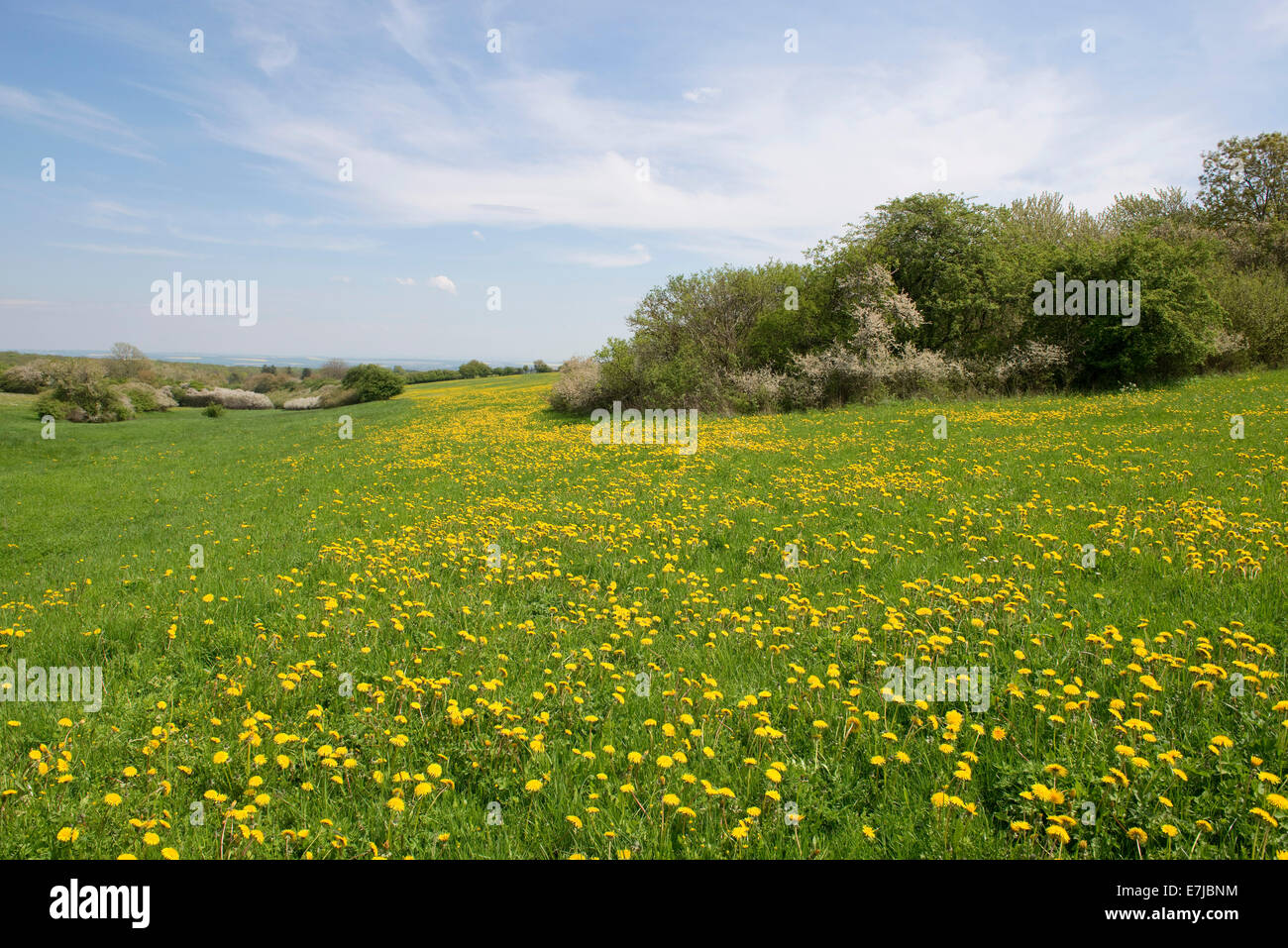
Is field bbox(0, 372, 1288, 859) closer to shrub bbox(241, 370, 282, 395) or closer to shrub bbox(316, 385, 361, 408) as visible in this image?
shrub bbox(316, 385, 361, 408)

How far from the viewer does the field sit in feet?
11.3

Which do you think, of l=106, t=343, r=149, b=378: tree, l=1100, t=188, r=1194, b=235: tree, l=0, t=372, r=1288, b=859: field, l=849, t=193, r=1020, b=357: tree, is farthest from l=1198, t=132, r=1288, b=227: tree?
l=106, t=343, r=149, b=378: tree

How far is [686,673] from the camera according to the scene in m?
5.31

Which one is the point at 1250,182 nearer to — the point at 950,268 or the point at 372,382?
the point at 950,268

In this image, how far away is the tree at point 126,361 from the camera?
185ft

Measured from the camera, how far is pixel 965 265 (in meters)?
30.2

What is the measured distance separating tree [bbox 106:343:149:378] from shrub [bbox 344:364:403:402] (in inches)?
692

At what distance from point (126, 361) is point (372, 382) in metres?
21.9

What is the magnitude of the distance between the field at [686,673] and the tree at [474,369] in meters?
77.6

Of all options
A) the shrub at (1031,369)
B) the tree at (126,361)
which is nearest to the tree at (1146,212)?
the shrub at (1031,369)

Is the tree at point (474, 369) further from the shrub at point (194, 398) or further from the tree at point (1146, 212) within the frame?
the tree at point (1146, 212)
